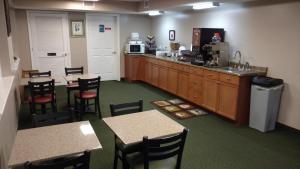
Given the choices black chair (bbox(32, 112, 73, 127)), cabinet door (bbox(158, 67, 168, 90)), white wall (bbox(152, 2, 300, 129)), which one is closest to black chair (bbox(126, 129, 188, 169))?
black chair (bbox(32, 112, 73, 127))

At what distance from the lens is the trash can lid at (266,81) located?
392 centimetres

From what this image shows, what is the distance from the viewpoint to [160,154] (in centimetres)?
206

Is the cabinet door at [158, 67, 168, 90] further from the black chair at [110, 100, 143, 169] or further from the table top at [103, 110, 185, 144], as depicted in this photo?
the table top at [103, 110, 185, 144]

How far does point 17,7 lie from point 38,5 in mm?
527

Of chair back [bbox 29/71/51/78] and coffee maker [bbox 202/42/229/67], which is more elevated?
coffee maker [bbox 202/42/229/67]

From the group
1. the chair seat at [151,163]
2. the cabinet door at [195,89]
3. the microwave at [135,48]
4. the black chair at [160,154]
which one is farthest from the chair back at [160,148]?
the microwave at [135,48]

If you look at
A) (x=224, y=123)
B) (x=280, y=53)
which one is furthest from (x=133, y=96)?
(x=280, y=53)

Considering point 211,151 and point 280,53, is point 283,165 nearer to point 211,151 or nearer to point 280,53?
point 211,151

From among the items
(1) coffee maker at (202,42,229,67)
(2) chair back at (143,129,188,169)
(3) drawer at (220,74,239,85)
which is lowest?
(2) chair back at (143,129,188,169)

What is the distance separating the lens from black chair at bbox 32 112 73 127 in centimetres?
251

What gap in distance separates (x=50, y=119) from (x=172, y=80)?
3.92m

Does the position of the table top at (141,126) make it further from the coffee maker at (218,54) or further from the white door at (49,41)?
the white door at (49,41)

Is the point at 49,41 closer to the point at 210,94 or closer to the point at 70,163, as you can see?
the point at 210,94

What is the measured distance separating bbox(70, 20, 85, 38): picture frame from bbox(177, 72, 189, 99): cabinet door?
3.61m
